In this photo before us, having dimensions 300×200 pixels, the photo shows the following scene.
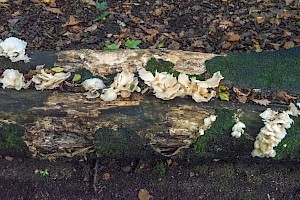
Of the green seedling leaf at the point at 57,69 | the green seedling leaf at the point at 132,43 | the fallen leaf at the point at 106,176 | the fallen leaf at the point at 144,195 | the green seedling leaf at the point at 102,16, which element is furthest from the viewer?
the green seedling leaf at the point at 102,16

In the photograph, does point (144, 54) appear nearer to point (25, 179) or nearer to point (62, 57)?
point (62, 57)

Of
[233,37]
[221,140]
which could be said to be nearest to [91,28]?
[233,37]

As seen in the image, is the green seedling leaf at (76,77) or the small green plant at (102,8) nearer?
the green seedling leaf at (76,77)

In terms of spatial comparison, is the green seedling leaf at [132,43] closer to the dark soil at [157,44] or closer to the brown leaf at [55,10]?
the dark soil at [157,44]

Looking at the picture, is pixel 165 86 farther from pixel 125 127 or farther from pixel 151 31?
pixel 151 31

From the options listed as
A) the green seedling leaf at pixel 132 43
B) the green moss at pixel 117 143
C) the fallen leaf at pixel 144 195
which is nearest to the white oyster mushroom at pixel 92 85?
the green moss at pixel 117 143

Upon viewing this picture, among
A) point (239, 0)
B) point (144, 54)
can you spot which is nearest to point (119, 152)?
point (144, 54)
